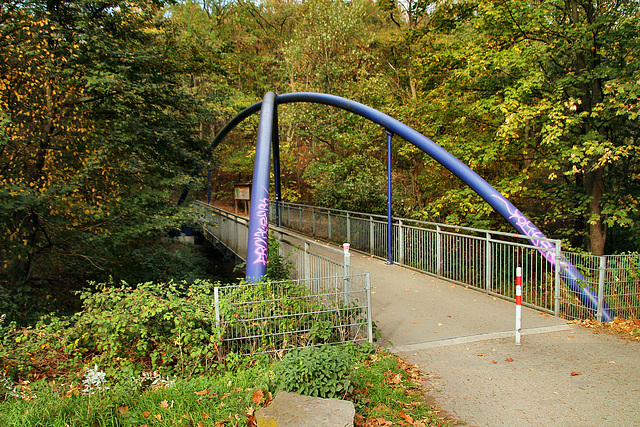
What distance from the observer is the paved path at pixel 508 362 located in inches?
159

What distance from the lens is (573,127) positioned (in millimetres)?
11211

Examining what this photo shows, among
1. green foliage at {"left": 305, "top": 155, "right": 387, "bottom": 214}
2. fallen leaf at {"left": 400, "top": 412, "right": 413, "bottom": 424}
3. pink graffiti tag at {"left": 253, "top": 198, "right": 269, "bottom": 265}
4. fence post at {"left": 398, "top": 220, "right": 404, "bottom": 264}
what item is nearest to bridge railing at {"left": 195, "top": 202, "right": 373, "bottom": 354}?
fallen leaf at {"left": 400, "top": 412, "right": 413, "bottom": 424}

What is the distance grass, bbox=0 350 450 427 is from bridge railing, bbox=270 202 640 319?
3.87m

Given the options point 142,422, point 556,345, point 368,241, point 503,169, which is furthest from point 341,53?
point 142,422

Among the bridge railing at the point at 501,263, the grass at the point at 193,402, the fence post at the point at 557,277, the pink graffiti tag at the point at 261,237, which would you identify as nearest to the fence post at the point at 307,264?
the pink graffiti tag at the point at 261,237

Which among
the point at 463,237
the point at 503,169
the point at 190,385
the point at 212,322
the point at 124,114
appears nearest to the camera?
the point at 190,385

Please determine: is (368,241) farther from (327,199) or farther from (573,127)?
(573,127)

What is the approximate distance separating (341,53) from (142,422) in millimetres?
20133

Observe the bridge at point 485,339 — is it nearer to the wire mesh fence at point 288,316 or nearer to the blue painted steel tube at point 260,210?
the wire mesh fence at point 288,316

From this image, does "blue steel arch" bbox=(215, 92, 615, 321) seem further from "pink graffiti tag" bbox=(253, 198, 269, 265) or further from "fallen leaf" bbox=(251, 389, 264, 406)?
"fallen leaf" bbox=(251, 389, 264, 406)

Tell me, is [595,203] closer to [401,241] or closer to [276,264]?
[401,241]

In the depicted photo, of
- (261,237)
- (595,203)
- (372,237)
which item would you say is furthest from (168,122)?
(595,203)

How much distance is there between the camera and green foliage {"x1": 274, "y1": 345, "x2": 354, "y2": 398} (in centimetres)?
386

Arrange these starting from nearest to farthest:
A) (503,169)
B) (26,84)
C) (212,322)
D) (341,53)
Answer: (212,322)
(26,84)
(503,169)
(341,53)
